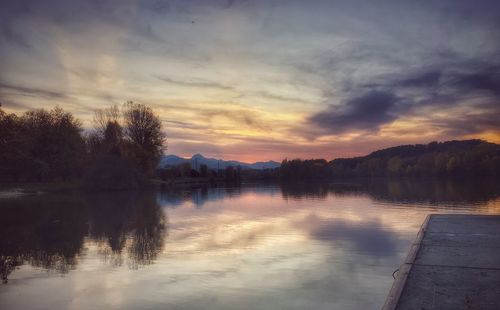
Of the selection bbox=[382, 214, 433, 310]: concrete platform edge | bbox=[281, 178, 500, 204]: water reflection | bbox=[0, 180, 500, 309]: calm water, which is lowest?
bbox=[0, 180, 500, 309]: calm water

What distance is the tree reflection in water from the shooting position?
1211 centimetres

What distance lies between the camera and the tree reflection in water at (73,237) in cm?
1211

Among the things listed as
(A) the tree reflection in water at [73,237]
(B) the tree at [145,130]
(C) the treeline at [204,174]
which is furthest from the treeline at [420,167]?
(A) the tree reflection in water at [73,237]

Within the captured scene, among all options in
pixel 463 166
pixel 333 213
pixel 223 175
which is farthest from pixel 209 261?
pixel 463 166

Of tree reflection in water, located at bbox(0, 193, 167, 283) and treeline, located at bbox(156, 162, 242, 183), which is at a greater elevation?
treeline, located at bbox(156, 162, 242, 183)

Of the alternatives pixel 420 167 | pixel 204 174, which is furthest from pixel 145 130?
pixel 420 167

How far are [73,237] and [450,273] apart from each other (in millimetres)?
14380

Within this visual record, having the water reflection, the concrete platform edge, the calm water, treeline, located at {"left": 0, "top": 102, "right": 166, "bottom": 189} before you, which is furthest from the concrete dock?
treeline, located at {"left": 0, "top": 102, "right": 166, "bottom": 189}

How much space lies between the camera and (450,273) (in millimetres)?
7910

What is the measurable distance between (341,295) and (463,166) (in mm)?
133106

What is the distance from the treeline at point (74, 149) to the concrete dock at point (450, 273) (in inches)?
1943

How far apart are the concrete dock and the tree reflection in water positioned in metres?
7.40

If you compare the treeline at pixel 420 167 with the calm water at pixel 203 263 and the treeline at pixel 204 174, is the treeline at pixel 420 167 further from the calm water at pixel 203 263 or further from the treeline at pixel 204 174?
the calm water at pixel 203 263

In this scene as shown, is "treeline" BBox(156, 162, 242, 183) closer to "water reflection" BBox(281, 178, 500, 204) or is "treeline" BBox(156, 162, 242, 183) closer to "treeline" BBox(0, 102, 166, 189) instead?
"treeline" BBox(0, 102, 166, 189)
